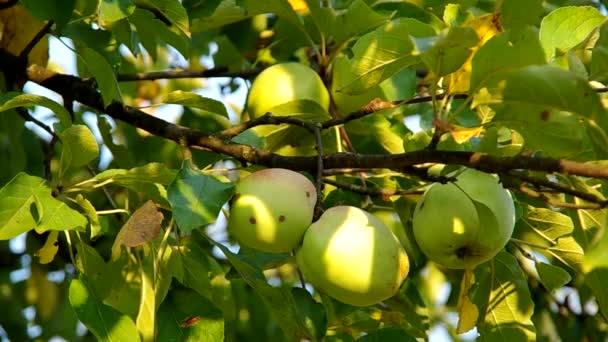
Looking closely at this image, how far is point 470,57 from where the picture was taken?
139cm

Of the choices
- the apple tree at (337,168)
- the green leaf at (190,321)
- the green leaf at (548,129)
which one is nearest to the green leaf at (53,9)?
the apple tree at (337,168)

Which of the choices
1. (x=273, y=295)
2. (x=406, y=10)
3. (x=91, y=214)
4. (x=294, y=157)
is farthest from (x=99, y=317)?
(x=406, y=10)

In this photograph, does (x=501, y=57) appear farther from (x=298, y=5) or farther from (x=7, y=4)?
(x=7, y=4)

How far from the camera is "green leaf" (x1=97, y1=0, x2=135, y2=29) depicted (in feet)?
5.18

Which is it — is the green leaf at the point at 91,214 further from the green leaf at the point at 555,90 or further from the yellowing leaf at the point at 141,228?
the green leaf at the point at 555,90

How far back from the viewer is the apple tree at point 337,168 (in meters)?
1.25

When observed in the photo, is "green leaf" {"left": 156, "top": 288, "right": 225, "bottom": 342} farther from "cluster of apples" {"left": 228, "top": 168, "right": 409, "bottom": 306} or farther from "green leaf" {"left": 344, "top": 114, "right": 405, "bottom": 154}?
"green leaf" {"left": 344, "top": 114, "right": 405, "bottom": 154}

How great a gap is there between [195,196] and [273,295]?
0.28 meters

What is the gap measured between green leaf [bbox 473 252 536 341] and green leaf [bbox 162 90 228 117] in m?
0.53

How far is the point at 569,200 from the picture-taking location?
1.60 metres

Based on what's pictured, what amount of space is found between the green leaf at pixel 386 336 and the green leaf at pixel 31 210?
1.50ft

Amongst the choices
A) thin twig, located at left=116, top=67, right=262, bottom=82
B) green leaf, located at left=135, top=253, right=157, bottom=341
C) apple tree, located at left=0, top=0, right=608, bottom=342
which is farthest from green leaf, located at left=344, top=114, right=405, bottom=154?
green leaf, located at left=135, top=253, right=157, bottom=341

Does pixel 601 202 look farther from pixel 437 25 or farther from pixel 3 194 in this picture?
pixel 3 194

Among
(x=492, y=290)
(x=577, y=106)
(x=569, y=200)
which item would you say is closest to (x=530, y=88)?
(x=577, y=106)
